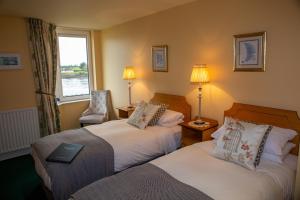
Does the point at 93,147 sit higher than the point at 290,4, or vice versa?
the point at 290,4

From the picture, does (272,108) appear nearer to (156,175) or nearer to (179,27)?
(156,175)

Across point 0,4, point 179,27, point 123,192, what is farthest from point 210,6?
point 0,4

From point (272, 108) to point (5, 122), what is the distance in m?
3.96

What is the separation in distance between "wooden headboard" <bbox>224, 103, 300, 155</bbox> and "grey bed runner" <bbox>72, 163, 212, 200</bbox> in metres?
1.29

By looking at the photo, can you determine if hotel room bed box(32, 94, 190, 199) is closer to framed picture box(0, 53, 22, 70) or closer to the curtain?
the curtain

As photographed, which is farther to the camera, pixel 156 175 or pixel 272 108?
pixel 272 108

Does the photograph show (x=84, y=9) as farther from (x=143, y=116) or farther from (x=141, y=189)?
(x=141, y=189)

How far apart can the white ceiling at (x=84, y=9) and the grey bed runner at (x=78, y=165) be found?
5.99ft

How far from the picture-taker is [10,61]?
3602 millimetres

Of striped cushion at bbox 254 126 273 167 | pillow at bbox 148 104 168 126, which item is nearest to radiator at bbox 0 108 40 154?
pillow at bbox 148 104 168 126

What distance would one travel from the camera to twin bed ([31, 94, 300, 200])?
4.92 feet

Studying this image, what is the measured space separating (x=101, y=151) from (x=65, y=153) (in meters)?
0.37

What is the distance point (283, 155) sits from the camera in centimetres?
195

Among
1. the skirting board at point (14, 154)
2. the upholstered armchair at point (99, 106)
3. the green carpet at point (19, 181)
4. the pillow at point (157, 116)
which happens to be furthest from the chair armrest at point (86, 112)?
the pillow at point (157, 116)
